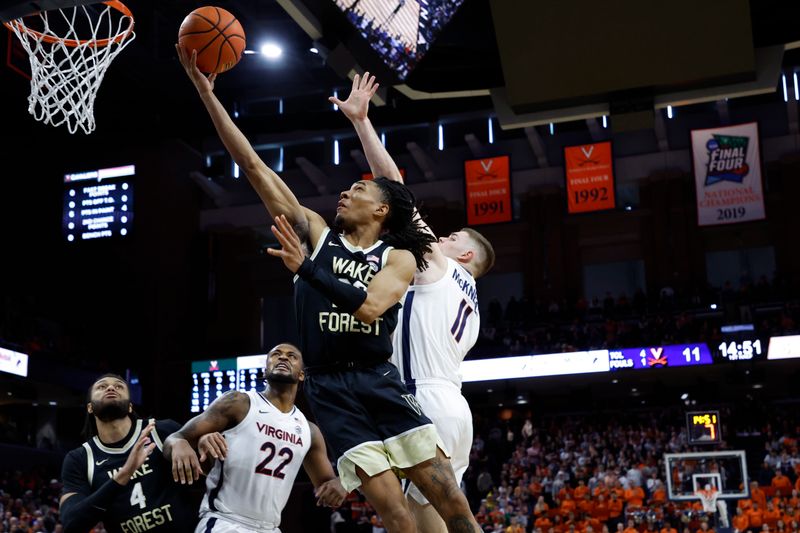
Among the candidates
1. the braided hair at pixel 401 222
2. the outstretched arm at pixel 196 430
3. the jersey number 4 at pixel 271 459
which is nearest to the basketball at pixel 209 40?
the braided hair at pixel 401 222

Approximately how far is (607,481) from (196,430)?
15.8 meters

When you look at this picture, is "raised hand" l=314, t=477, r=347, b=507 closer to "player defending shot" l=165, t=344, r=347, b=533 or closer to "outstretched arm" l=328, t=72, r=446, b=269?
"player defending shot" l=165, t=344, r=347, b=533

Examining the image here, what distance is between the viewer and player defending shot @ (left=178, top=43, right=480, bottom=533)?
4336 millimetres

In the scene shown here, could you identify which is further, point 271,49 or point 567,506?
point 271,49

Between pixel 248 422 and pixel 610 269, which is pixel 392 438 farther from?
pixel 610 269

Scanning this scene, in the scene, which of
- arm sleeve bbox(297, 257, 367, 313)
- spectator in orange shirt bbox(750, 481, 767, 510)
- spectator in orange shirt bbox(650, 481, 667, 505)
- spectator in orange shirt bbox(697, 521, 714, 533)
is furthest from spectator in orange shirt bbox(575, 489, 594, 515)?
arm sleeve bbox(297, 257, 367, 313)

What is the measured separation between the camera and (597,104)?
1441cm

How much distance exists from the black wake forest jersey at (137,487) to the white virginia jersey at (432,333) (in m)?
1.66

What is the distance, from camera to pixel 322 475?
600cm

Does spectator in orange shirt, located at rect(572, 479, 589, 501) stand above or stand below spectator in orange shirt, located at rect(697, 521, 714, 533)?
above

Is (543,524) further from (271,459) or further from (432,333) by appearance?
(432,333)

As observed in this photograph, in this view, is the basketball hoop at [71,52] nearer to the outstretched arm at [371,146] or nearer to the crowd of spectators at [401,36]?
the crowd of spectators at [401,36]

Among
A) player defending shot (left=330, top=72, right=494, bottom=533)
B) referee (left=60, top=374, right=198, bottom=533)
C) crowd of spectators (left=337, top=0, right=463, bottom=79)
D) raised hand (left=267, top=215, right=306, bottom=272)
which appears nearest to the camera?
raised hand (left=267, top=215, right=306, bottom=272)

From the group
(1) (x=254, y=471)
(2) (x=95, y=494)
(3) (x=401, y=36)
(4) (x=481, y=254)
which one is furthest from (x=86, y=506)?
(3) (x=401, y=36)
